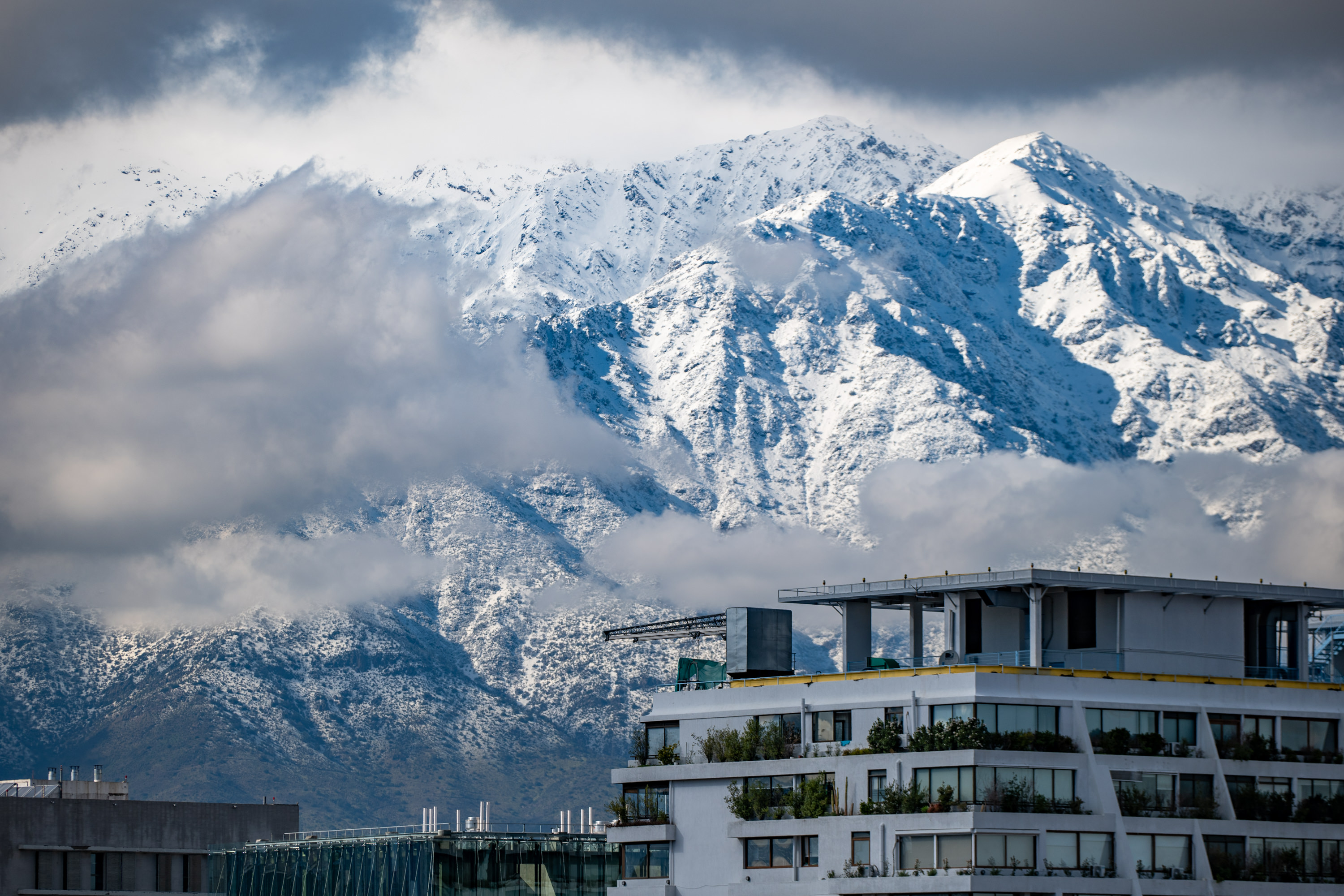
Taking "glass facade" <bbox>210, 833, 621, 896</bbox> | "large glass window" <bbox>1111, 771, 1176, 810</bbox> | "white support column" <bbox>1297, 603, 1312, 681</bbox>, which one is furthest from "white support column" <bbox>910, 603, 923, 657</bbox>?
"glass facade" <bbox>210, 833, 621, 896</bbox>

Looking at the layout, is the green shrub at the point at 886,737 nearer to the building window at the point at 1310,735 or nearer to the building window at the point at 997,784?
the building window at the point at 997,784

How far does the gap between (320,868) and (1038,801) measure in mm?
56934

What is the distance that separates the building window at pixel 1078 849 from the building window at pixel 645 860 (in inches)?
1004

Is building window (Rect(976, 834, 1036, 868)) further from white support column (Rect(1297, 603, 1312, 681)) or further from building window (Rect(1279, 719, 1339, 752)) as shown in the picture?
white support column (Rect(1297, 603, 1312, 681))

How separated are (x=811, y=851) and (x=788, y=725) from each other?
8.13 meters

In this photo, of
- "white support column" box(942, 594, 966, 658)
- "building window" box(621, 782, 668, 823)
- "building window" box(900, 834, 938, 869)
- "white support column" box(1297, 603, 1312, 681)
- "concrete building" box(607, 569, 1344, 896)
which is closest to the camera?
"building window" box(900, 834, 938, 869)

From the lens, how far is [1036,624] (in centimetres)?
12775

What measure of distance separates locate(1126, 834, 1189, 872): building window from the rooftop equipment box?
27.8 meters

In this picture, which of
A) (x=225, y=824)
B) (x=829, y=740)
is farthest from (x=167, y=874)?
(x=829, y=740)

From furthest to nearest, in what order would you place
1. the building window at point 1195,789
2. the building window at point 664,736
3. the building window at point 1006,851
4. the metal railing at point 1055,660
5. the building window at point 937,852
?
the building window at point 664,736, the metal railing at point 1055,660, the building window at point 1195,789, the building window at point 937,852, the building window at point 1006,851

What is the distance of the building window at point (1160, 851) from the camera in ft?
402

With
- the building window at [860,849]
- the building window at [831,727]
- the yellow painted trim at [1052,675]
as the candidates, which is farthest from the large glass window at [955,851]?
the building window at [831,727]

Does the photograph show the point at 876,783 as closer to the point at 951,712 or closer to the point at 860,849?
the point at 860,849

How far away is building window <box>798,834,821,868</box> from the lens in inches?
4980
